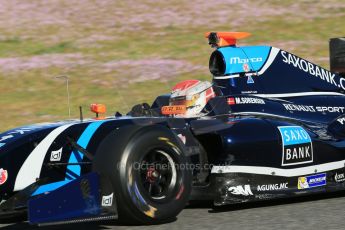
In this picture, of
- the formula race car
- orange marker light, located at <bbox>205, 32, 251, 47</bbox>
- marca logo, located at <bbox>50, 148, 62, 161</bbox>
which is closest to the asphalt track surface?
the formula race car

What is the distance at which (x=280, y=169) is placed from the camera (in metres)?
6.06

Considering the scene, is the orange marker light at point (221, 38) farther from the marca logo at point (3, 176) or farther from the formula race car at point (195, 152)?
the marca logo at point (3, 176)

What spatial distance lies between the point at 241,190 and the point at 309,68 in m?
2.22

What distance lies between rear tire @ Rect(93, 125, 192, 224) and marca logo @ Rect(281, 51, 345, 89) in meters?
2.48

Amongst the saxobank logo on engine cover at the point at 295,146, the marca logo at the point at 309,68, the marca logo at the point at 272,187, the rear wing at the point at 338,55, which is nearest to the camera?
the marca logo at the point at 272,187

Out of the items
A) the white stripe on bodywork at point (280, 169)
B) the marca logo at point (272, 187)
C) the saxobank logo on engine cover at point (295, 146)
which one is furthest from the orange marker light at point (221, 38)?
the marca logo at point (272, 187)

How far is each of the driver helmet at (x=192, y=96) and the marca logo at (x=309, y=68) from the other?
3.44 ft

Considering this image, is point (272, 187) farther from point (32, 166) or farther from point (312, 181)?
point (32, 166)

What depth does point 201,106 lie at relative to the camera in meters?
6.68

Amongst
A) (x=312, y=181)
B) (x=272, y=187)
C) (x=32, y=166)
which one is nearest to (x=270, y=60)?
(x=312, y=181)

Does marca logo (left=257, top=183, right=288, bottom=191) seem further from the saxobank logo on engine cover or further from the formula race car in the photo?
the saxobank logo on engine cover

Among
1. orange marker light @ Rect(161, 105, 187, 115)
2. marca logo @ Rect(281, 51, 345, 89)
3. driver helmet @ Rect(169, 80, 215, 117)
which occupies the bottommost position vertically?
orange marker light @ Rect(161, 105, 187, 115)

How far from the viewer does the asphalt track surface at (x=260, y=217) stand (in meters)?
5.07

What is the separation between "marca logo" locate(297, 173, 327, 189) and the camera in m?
6.16
